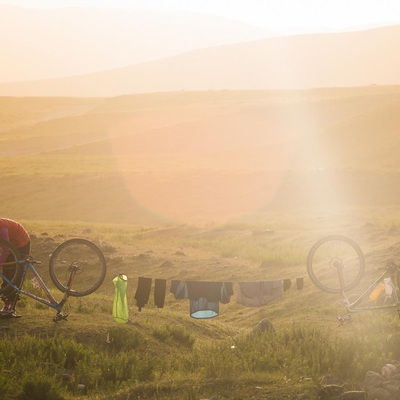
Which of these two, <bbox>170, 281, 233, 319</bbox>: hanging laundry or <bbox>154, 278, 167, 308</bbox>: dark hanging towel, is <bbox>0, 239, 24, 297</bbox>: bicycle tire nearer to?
<bbox>154, 278, 167, 308</bbox>: dark hanging towel

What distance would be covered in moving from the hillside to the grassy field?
0.26 m

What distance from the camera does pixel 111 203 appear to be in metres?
52.5

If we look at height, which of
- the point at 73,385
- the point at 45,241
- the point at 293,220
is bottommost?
the point at 73,385

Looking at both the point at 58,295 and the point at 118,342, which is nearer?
the point at 118,342

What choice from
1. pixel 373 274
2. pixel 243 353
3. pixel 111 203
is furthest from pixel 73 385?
pixel 111 203

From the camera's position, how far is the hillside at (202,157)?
50.9m

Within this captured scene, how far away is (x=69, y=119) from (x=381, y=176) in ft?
220

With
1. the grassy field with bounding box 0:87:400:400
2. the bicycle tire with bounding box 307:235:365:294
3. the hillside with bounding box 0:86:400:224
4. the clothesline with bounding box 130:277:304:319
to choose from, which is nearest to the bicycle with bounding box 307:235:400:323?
the bicycle tire with bounding box 307:235:365:294

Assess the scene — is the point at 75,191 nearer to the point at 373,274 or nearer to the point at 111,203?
the point at 111,203

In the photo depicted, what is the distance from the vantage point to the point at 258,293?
16219 mm

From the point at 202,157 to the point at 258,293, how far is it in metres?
61.7

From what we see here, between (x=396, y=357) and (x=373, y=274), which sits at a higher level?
(x=373, y=274)

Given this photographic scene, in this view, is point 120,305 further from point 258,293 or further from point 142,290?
point 258,293

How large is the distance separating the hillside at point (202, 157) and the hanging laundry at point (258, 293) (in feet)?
92.7
